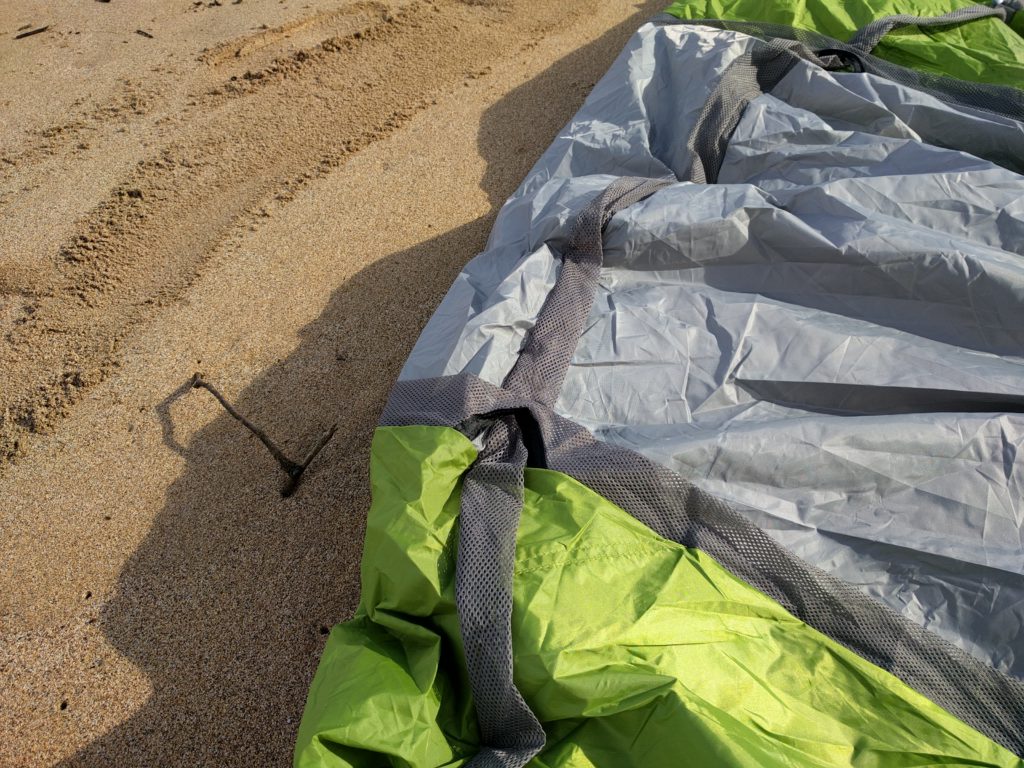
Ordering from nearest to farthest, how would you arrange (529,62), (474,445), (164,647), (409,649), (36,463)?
(409,649)
(474,445)
(164,647)
(36,463)
(529,62)

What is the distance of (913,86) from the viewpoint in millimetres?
2338

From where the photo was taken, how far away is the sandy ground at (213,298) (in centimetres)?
166

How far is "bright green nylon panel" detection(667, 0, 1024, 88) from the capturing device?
2408 mm

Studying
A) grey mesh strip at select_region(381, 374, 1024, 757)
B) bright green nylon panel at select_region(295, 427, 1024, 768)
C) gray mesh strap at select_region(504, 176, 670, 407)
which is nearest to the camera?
bright green nylon panel at select_region(295, 427, 1024, 768)

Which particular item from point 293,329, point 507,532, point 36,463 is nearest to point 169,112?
point 293,329

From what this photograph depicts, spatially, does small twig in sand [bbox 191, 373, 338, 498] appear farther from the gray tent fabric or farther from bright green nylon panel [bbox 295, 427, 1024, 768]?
bright green nylon panel [bbox 295, 427, 1024, 768]

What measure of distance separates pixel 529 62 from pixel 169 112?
1.68 m

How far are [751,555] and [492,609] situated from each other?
0.52 meters

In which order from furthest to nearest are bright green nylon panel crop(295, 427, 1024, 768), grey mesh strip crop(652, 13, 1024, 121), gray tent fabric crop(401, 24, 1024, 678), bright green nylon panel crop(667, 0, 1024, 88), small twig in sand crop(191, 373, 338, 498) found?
bright green nylon panel crop(667, 0, 1024, 88) → grey mesh strip crop(652, 13, 1024, 121) → small twig in sand crop(191, 373, 338, 498) → gray tent fabric crop(401, 24, 1024, 678) → bright green nylon panel crop(295, 427, 1024, 768)

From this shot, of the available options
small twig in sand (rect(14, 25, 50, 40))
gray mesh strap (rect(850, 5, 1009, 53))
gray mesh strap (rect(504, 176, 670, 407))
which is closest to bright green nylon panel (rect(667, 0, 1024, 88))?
gray mesh strap (rect(850, 5, 1009, 53))

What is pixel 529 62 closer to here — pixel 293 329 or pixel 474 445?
pixel 293 329

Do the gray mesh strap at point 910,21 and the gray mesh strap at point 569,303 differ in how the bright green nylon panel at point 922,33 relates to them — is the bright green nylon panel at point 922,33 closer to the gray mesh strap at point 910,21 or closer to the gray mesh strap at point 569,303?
the gray mesh strap at point 910,21

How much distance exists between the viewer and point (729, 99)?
2.30 m

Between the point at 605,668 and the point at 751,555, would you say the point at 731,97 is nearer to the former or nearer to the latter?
the point at 751,555
